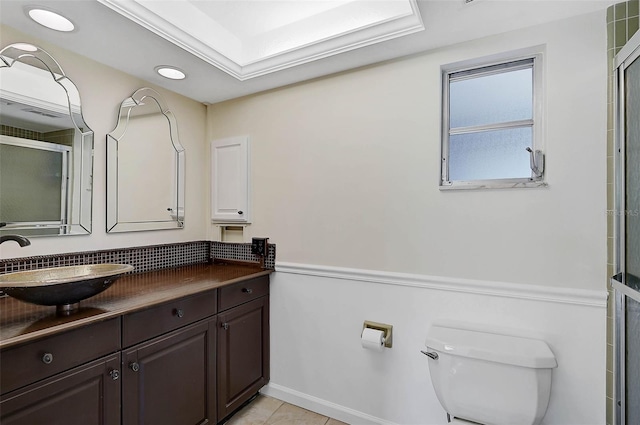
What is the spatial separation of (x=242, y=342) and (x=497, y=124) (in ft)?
6.37

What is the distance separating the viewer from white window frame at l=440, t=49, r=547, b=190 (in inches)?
60.4

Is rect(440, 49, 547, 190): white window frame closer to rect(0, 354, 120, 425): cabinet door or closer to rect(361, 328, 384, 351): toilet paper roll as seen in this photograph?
rect(361, 328, 384, 351): toilet paper roll

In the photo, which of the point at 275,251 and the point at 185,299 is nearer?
the point at 185,299

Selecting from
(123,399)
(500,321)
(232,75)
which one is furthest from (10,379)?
(500,321)

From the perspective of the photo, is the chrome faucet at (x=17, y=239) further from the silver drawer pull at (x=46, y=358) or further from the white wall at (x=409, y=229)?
the white wall at (x=409, y=229)

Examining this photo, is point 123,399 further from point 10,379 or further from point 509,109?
point 509,109

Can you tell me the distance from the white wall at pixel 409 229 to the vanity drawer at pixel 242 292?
10 centimetres

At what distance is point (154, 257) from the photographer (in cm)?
217

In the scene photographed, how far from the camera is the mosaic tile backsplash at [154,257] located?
1.59m

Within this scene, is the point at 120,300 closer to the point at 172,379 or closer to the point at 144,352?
the point at 144,352

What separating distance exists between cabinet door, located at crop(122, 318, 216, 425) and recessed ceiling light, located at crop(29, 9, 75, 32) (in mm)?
1536

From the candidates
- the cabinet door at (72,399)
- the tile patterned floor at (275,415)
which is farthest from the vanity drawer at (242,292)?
the tile patterned floor at (275,415)

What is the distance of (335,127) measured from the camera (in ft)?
6.57

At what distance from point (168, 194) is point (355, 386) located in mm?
1813
